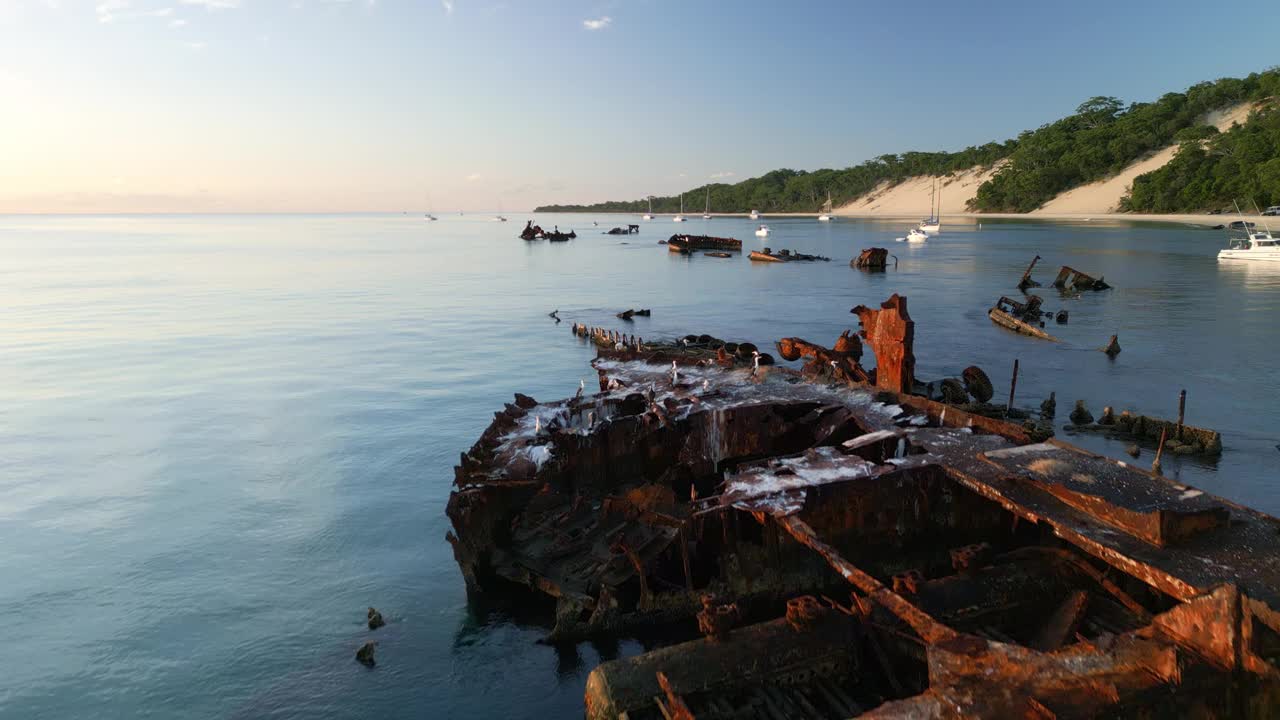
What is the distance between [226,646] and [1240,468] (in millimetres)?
24164

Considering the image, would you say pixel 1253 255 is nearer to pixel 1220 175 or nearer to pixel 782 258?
pixel 782 258

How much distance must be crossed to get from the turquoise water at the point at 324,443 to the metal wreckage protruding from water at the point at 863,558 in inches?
75.3

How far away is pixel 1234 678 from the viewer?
6.11 metres

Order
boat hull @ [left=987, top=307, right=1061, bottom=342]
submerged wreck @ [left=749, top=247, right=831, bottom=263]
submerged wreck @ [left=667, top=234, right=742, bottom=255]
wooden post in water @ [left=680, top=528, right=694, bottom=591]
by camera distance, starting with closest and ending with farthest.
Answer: wooden post in water @ [left=680, top=528, right=694, bottom=591] → boat hull @ [left=987, top=307, right=1061, bottom=342] → submerged wreck @ [left=749, top=247, right=831, bottom=263] → submerged wreck @ [left=667, top=234, right=742, bottom=255]

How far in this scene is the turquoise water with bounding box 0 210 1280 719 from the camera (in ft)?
39.5

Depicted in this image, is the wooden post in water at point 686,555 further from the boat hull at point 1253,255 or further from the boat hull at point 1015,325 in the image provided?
the boat hull at point 1253,255

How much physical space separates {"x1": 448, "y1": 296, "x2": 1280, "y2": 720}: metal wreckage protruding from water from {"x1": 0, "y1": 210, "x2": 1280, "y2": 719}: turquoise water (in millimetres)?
1913

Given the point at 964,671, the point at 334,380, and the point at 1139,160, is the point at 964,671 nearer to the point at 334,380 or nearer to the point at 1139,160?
the point at 334,380

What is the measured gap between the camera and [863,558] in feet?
34.8

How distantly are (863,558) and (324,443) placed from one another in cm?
1874

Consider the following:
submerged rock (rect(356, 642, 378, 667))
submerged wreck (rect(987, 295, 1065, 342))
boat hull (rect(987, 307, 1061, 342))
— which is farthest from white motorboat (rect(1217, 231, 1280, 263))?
submerged rock (rect(356, 642, 378, 667))

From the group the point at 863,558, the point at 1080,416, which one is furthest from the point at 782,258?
the point at 863,558

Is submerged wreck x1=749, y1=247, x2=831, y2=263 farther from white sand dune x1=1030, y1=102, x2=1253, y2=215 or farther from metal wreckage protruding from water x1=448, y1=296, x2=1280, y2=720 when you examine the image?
white sand dune x1=1030, y1=102, x2=1253, y2=215

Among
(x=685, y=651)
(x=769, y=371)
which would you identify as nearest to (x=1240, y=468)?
(x=769, y=371)
